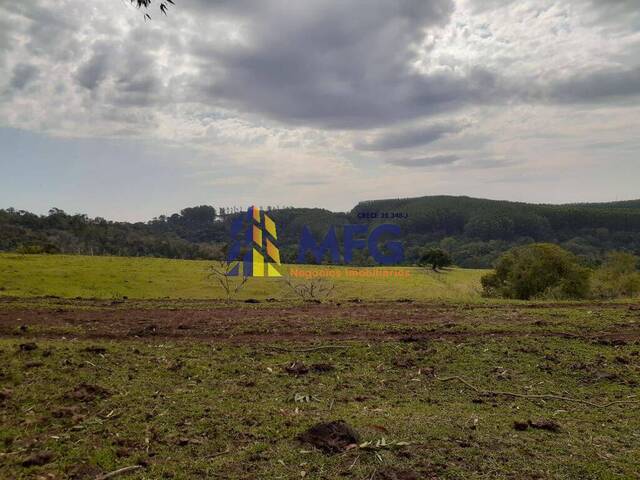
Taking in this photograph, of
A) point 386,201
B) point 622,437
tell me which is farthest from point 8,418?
point 386,201

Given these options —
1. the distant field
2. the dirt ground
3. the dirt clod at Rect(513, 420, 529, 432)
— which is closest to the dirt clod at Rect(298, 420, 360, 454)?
the dirt clod at Rect(513, 420, 529, 432)

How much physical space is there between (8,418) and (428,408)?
5.62m

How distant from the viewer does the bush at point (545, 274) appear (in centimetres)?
2908

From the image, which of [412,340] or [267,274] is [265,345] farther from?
[267,274]

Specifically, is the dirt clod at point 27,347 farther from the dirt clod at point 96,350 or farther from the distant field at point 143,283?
the distant field at point 143,283

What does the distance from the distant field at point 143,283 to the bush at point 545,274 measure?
3028 millimetres

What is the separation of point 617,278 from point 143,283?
117ft

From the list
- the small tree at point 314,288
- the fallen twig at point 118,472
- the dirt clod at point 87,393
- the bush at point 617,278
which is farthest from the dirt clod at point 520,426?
the bush at point 617,278

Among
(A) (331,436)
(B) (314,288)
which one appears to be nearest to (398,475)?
(A) (331,436)

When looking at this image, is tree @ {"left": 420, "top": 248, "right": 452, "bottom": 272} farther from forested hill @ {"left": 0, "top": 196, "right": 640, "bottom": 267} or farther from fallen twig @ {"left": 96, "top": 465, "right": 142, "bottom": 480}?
fallen twig @ {"left": 96, "top": 465, "right": 142, "bottom": 480}

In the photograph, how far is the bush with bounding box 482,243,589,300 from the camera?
29.1 meters

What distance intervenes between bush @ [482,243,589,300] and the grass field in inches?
678

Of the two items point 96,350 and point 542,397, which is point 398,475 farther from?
point 96,350

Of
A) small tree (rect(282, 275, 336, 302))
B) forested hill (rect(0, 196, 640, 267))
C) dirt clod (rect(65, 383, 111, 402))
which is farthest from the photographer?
forested hill (rect(0, 196, 640, 267))
